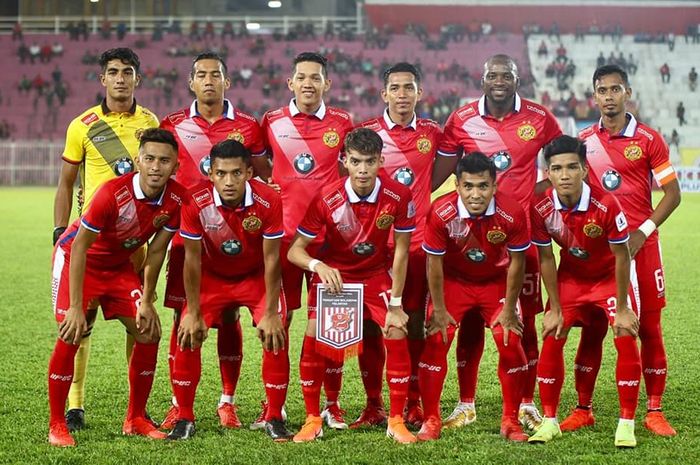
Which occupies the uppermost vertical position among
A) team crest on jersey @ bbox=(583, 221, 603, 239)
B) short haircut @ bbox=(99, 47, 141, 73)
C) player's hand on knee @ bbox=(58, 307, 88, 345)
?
short haircut @ bbox=(99, 47, 141, 73)

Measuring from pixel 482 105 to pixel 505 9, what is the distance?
37.5 m

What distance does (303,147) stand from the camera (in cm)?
562

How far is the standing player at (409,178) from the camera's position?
5.43 m

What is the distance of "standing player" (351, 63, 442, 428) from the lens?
543 cm

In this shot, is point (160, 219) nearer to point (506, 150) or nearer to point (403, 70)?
point (403, 70)

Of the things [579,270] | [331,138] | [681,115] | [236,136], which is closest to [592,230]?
[579,270]

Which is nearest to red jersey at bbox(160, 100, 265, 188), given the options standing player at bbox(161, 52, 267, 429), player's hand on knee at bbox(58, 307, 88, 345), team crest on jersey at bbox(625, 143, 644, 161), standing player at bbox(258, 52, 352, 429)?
standing player at bbox(161, 52, 267, 429)

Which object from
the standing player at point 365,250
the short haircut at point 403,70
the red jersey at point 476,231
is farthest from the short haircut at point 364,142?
the short haircut at point 403,70

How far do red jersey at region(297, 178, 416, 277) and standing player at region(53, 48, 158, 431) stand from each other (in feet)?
4.06

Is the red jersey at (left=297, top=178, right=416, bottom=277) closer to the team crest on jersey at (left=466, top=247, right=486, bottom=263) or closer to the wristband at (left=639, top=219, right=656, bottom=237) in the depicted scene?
the team crest on jersey at (left=466, top=247, right=486, bottom=263)

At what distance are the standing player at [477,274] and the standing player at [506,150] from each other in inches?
13.3

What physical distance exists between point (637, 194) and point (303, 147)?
1.96m

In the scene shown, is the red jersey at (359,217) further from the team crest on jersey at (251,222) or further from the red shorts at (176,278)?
the red shorts at (176,278)

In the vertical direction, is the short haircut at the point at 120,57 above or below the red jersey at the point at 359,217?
above
